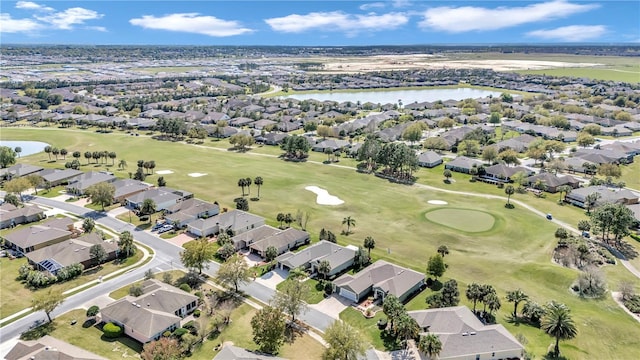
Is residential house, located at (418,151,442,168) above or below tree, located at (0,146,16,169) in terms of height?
below

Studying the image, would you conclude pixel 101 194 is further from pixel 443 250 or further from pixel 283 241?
pixel 443 250

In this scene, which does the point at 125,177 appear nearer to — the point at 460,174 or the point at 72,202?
the point at 72,202

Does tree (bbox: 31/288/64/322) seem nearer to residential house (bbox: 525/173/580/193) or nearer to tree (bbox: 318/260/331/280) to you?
tree (bbox: 318/260/331/280)

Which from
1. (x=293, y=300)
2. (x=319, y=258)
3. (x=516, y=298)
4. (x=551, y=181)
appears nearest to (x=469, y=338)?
(x=516, y=298)

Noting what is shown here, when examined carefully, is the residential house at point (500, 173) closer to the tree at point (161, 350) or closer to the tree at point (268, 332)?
the tree at point (268, 332)

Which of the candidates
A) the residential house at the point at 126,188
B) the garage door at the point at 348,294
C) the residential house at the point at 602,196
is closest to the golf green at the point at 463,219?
the residential house at the point at 602,196

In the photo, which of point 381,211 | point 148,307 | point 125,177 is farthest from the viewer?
point 125,177

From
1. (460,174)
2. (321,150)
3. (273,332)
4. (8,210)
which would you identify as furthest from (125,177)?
(460,174)

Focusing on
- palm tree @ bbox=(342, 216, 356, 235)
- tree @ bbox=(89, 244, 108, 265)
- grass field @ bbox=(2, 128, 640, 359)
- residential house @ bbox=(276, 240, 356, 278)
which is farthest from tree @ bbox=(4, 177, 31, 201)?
palm tree @ bbox=(342, 216, 356, 235)
